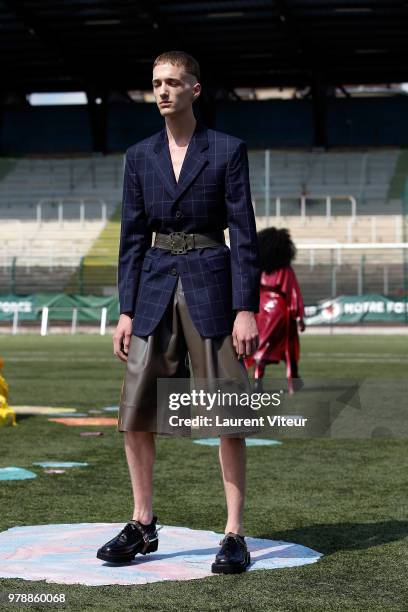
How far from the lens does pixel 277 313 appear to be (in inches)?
537

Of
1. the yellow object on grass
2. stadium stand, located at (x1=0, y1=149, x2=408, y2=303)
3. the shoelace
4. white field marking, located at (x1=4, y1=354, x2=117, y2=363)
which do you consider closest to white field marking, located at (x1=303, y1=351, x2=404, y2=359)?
white field marking, located at (x1=4, y1=354, x2=117, y2=363)

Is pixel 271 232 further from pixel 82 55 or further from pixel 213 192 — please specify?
pixel 82 55

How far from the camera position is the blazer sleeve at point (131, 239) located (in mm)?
5129

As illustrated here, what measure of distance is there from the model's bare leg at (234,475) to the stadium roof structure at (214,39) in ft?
123

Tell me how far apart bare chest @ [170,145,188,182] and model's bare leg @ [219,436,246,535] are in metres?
1.09

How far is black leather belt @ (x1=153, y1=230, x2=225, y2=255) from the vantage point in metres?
5.03

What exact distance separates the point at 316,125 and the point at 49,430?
140 feet

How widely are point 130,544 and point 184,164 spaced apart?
1.53m

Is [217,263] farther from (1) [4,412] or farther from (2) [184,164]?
(1) [4,412]

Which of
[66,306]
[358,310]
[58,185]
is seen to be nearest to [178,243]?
[358,310]

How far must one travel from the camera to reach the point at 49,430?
10.4 metres

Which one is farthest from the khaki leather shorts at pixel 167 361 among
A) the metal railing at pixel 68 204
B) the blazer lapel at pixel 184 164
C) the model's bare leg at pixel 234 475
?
the metal railing at pixel 68 204

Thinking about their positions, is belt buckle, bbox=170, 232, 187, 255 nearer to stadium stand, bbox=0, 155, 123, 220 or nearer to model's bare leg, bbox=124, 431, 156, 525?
model's bare leg, bbox=124, 431, 156, 525

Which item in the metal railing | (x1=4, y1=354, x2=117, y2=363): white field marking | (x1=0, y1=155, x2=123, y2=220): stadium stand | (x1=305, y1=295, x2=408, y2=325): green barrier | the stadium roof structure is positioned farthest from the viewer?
(x1=0, y1=155, x2=123, y2=220): stadium stand
